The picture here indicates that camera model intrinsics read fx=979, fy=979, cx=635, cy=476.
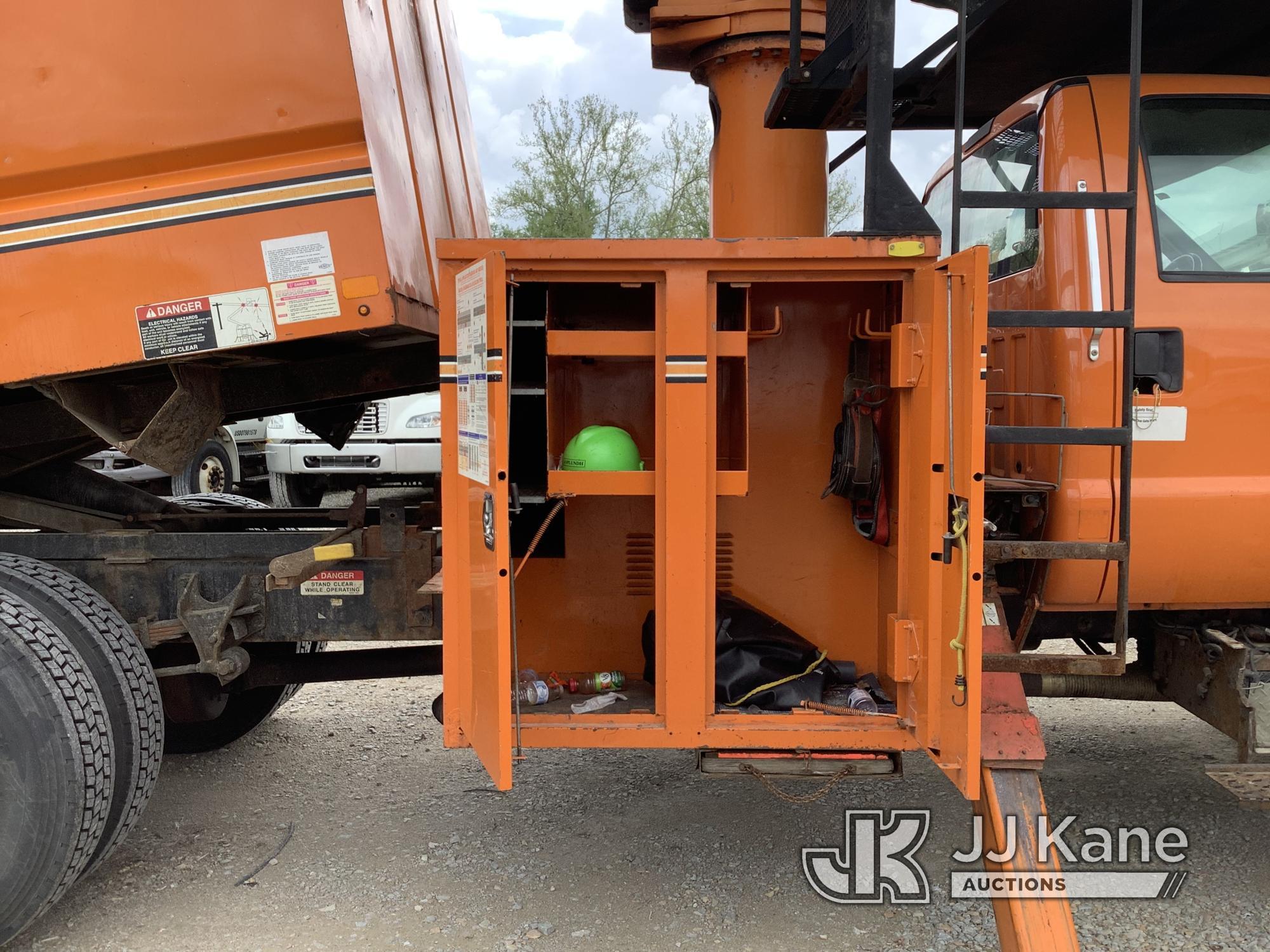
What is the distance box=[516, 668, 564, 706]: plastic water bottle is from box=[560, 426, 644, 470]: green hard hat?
695 mm

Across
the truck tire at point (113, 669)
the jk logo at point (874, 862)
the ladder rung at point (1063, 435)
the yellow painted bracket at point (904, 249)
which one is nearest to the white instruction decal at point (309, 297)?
the truck tire at point (113, 669)

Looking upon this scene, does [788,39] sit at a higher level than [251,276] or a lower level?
higher

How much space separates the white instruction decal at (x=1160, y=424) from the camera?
9.52 ft

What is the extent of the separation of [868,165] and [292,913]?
2.92m

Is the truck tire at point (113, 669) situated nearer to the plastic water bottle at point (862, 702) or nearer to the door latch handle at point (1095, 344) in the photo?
the plastic water bottle at point (862, 702)

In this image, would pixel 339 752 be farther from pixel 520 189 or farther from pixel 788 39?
pixel 520 189

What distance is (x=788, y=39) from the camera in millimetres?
3670

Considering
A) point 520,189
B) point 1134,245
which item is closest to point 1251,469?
point 1134,245

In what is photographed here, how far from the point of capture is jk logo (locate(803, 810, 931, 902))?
3266 mm

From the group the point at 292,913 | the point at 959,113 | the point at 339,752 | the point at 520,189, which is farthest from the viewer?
the point at 520,189

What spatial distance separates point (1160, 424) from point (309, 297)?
8.22 ft

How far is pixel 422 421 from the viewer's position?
9078mm

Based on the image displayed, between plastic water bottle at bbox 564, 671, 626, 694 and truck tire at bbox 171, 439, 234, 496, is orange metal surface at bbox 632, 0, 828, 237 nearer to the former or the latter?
plastic water bottle at bbox 564, 671, 626, 694

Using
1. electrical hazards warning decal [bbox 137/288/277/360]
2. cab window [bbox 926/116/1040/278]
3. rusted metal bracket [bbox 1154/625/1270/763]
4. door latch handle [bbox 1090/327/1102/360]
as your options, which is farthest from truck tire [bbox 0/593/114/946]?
rusted metal bracket [bbox 1154/625/1270/763]
